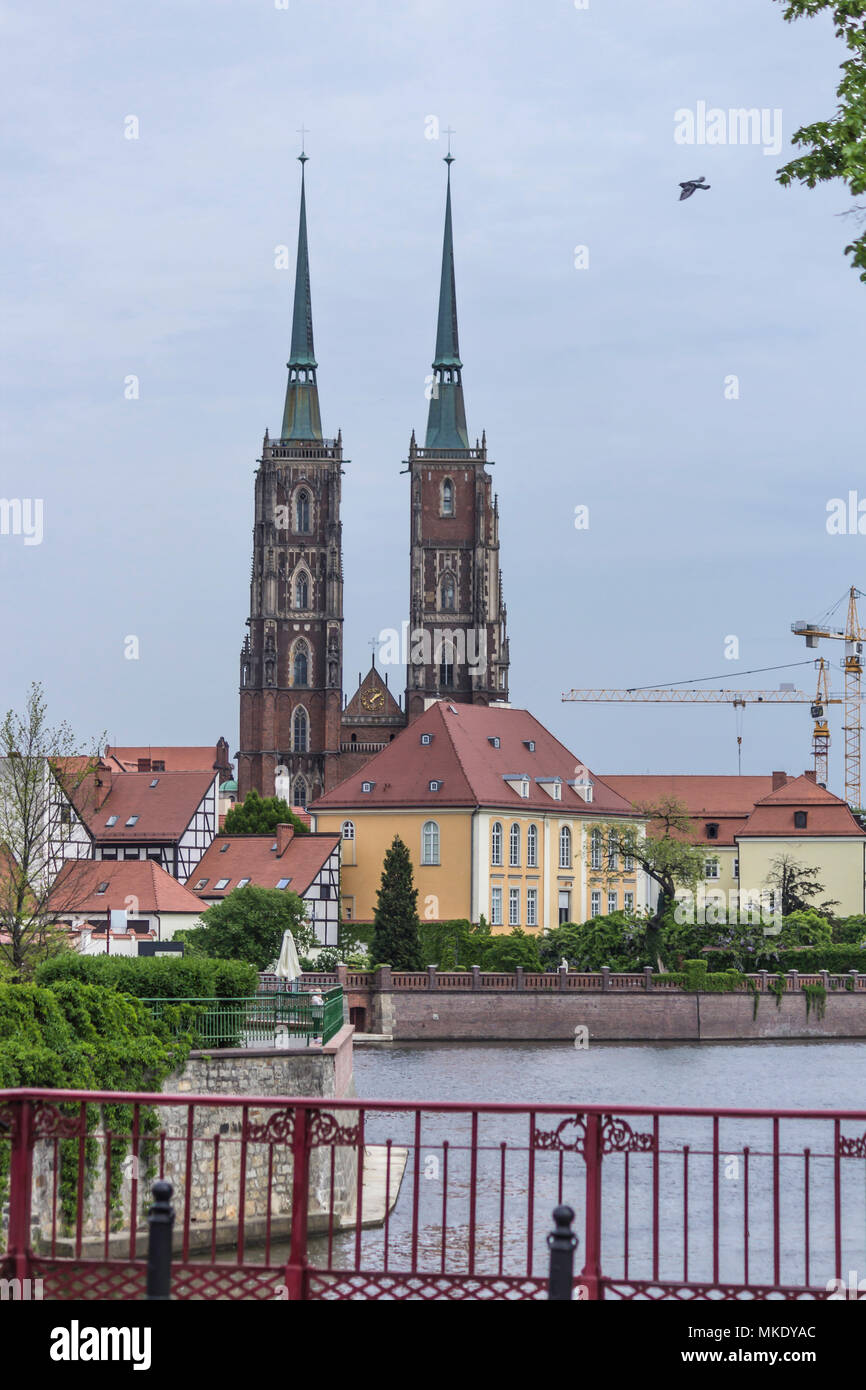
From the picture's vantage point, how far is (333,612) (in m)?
130

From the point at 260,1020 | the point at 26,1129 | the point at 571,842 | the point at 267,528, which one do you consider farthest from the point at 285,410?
the point at 26,1129

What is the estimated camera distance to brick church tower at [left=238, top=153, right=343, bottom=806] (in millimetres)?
127500

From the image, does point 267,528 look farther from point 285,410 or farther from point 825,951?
point 825,951

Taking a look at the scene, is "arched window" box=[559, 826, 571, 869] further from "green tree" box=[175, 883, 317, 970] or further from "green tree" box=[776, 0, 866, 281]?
"green tree" box=[776, 0, 866, 281]

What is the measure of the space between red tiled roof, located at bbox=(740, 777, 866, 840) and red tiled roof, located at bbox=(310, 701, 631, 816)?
669 cm

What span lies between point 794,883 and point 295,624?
47105 millimetres

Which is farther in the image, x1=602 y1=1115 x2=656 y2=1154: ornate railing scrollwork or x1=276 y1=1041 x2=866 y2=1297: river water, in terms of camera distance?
x1=276 y1=1041 x2=866 y2=1297: river water

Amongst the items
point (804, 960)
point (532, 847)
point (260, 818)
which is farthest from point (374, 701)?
point (804, 960)

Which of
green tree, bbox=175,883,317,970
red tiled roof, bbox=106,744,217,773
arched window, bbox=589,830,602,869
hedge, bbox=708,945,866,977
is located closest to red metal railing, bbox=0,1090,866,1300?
green tree, bbox=175,883,317,970

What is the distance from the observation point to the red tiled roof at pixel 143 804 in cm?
8494

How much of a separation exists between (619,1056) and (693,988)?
10835 millimetres

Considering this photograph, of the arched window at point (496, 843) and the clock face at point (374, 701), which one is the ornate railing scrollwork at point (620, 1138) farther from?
the clock face at point (374, 701)

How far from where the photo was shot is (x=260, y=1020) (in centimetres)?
2889

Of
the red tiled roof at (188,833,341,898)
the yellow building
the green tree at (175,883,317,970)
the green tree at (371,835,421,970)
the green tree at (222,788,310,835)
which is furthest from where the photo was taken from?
the green tree at (222,788,310,835)
